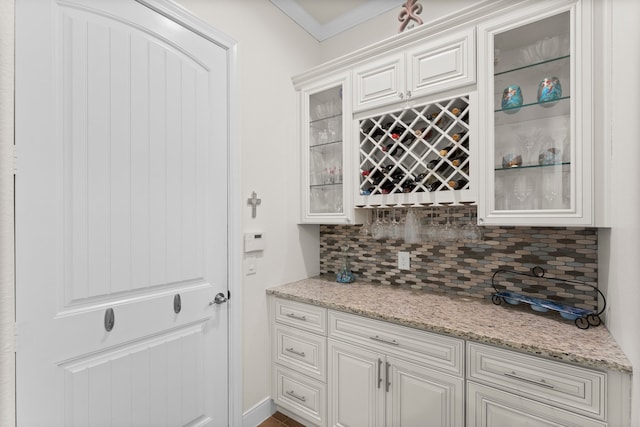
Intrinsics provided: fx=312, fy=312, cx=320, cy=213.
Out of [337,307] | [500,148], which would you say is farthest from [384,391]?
[500,148]

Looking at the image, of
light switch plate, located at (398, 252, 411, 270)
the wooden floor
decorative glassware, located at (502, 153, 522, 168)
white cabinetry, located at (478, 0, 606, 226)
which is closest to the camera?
white cabinetry, located at (478, 0, 606, 226)

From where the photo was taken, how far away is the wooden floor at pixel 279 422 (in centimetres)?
202

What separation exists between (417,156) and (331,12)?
1.43m

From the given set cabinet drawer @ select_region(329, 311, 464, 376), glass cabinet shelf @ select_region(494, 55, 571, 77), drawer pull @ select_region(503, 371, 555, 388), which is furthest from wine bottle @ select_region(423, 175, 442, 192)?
drawer pull @ select_region(503, 371, 555, 388)

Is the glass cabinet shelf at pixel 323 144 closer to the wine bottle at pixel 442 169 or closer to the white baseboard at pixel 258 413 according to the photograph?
the wine bottle at pixel 442 169

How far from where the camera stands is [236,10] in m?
1.93

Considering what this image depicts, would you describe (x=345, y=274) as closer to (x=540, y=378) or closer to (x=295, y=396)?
(x=295, y=396)

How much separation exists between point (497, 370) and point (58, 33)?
2244mm

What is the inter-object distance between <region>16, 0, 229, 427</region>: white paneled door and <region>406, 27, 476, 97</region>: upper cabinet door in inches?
43.9

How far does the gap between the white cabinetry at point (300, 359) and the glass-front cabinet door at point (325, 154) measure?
0.63m

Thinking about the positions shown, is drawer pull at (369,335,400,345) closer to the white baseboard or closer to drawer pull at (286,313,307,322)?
drawer pull at (286,313,307,322)

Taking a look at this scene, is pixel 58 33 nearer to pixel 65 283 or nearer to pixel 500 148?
pixel 65 283

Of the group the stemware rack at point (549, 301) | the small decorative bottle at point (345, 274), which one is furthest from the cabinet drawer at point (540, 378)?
the small decorative bottle at point (345, 274)

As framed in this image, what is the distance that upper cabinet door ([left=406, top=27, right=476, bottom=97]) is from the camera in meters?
1.62
